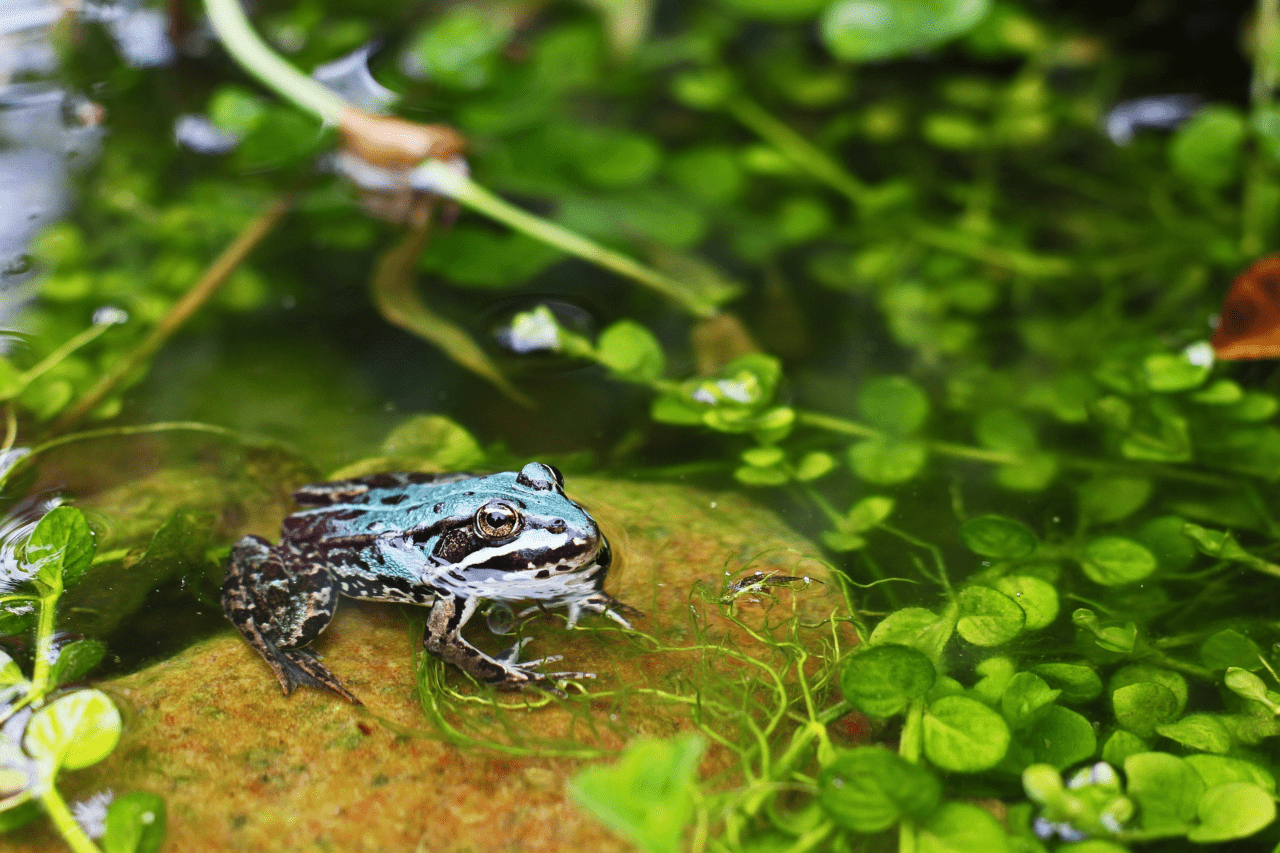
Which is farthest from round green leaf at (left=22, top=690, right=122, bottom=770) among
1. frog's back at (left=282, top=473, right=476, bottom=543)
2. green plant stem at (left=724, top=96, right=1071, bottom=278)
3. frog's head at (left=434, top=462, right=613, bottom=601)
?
green plant stem at (left=724, top=96, right=1071, bottom=278)

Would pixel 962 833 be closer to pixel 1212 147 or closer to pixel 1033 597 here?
pixel 1033 597

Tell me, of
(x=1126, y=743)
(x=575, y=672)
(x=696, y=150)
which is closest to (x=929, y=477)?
(x=1126, y=743)

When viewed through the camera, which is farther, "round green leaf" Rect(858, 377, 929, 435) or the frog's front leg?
"round green leaf" Rect(858, 377, 929, 435)

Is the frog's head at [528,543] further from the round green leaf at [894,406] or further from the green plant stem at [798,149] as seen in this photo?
the green plant stem at [798,149]

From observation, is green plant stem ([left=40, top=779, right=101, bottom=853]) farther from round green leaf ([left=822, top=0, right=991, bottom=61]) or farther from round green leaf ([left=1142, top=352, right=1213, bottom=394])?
round green leaf ([left=822, top=0, right=991, bottom=61])

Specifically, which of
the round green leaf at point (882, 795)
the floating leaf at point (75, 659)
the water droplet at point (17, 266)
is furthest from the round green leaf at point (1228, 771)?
the water droplet at point (17, 266)

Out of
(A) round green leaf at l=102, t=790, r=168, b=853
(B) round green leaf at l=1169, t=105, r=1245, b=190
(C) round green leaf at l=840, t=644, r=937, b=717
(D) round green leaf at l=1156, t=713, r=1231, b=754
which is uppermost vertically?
(B) round green leaf at l=1169, t=105, r=1245, b=190
